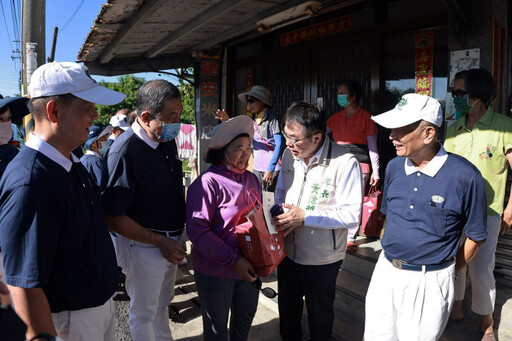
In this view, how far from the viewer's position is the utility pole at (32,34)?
4293 millimetres

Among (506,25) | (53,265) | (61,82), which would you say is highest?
(506,25)

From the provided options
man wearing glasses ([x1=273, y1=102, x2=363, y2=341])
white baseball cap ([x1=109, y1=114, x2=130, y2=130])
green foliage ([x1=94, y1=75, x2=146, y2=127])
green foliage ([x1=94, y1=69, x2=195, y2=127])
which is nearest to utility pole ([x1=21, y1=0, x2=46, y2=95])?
white baseball cap ([x1=109, y1=114, x2=130, y2=130])

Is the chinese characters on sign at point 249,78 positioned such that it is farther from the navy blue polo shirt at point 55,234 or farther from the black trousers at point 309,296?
the navy blue polo shirt at point 55,234

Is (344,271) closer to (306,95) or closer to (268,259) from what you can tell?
(268,259)

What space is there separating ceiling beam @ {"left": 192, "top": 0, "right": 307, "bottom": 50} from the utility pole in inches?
120

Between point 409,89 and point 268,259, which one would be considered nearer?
point 268,259

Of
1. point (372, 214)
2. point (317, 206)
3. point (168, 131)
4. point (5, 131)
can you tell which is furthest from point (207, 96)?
point (317, 206)

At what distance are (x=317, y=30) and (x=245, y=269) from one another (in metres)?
5.13

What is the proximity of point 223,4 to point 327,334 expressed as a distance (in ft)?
14.9

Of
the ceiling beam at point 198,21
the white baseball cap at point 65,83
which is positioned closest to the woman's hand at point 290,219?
the white baseball cap at point 65,83

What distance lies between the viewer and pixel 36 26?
4.36m

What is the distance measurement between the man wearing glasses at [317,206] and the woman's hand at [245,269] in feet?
1.17

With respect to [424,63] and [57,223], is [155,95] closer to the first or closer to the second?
[57,223]

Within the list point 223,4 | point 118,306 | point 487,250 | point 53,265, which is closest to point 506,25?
point 487,250
